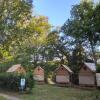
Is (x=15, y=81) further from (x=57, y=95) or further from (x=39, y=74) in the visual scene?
(x=39, y=74)

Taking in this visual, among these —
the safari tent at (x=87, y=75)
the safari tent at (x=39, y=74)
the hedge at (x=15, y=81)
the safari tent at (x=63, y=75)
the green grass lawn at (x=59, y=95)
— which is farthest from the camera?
the safari tent at (x=39, y=74)

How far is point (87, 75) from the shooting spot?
4538 cm

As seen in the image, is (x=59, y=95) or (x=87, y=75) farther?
(x=87, y=75)

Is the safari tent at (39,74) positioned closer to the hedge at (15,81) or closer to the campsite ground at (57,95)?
the hedge at (15,81)

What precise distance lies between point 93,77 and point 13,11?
23.5m

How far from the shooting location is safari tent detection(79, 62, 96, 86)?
43.9 meters

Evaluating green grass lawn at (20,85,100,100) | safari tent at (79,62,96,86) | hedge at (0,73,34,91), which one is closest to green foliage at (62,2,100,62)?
safari tent at (79,62,96,86)

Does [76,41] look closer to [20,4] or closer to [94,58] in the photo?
[94,58]

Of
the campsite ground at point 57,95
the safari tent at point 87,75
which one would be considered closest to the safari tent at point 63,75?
the safari tent at point 87,75

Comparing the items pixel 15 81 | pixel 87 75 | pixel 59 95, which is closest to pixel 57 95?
pixel 59 95

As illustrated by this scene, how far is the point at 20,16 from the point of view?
23734mm

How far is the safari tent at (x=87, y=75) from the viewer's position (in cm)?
4390

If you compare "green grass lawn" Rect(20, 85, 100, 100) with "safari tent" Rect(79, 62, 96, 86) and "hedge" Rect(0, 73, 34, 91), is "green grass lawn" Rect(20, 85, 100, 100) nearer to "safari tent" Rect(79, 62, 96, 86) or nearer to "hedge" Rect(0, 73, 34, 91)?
"hedge" Rect(0, 73, 34, 91)

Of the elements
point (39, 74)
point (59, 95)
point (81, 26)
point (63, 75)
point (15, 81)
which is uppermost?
point (81, 26)
